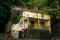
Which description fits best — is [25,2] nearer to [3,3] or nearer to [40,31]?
[40,31]

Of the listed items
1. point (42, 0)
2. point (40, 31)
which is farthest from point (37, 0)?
point (40, 31)

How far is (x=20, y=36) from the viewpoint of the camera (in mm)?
22953

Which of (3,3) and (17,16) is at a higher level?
(3,3)

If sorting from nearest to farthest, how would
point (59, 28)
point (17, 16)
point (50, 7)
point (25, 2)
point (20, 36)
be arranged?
point (17, 16) < point (20, 36) < point (50, 7) < point (59, 28) < point (25, 2)

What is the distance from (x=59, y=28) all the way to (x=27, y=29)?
521cm

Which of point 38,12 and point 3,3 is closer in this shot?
point 3,3

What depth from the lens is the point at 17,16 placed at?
17016 millimetres

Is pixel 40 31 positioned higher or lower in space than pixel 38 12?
lower

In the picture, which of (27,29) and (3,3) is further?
(27,29)

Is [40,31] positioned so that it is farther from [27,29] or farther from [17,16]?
[17,16]

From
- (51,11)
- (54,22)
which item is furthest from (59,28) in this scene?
(51,11)

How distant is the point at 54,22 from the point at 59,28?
120 cm

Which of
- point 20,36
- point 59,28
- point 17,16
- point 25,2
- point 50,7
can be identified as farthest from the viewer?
point 25,2

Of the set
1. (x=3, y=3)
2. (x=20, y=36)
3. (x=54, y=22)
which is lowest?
(x=20, y=36)
